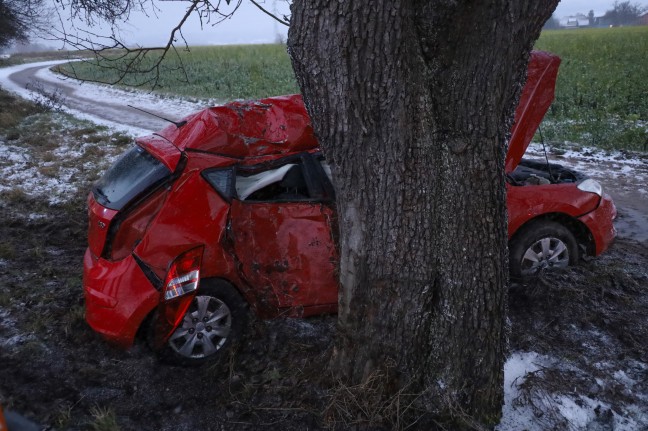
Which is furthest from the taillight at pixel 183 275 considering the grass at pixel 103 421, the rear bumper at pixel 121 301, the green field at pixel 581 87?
the green field at pixel 581 87

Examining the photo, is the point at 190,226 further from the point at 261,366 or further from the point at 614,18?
the point at 614,18

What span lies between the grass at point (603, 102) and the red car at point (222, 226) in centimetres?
651

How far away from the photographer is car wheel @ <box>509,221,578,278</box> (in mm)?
4438

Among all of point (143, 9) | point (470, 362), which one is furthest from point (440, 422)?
point (143, 9)

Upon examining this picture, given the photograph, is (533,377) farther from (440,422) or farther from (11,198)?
(11,198)

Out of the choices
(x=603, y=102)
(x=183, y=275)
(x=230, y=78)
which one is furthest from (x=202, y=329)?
(x=230, y=78)

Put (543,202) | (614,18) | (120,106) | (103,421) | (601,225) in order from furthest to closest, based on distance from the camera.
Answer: (614,18) < (120,106) < (601,225) < (543,202) < (103,421)

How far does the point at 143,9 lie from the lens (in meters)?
5.21

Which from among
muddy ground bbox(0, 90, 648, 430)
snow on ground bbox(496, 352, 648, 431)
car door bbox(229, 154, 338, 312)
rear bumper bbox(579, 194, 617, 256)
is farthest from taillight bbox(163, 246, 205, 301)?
rear bumper bbox(579, 194, 617, 256)

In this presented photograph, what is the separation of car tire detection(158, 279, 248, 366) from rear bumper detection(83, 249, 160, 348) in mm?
265

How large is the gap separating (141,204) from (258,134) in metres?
1.05

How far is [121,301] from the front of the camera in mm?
3469

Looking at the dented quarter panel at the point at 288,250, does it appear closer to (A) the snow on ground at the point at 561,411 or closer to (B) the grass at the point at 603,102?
(A) the snow on ground at the point at 561,411

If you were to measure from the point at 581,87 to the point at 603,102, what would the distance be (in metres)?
1.60
